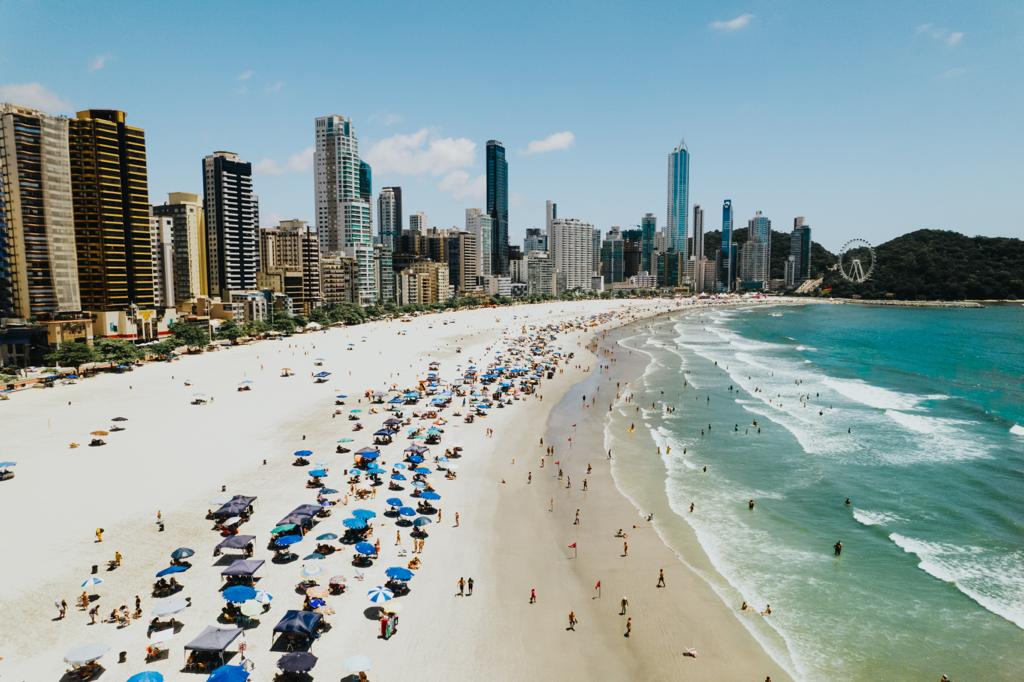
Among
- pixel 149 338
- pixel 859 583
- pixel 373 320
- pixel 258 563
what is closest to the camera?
pixel 258 563

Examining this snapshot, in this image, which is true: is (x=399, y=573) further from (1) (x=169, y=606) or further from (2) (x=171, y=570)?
(2) (x=171, y=570)

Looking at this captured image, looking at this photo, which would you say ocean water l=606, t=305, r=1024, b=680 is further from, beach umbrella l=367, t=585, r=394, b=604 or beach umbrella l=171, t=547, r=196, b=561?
beach umbrella l=171, t=547, r=196, b=561

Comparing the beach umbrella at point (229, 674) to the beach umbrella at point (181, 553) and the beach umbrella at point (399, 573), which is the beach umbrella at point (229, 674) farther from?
the beach umbrella at point (181, 553)

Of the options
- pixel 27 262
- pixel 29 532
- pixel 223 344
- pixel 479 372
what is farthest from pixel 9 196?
pixel 29 532

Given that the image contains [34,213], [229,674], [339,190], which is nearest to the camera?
[229,674]

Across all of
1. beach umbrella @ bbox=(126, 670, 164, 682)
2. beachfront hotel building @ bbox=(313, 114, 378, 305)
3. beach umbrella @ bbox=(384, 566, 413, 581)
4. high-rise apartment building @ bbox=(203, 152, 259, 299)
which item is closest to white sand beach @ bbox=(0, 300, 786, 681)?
beach umbrella @ bbox=(384, 566, 413, 581)

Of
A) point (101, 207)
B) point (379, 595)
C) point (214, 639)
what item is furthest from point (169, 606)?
point (101, 207)

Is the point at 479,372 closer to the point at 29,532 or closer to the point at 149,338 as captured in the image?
the point at 29,532
